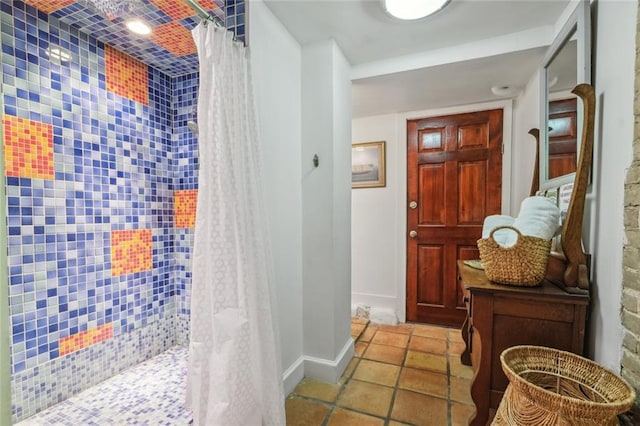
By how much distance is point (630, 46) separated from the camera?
3.40 feet

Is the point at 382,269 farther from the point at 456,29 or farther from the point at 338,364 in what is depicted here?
the point at 456,29

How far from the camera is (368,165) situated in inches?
119

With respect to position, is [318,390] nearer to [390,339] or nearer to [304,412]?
[304,412]

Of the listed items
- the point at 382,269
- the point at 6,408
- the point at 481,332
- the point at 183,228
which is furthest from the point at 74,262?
the point at 382,269

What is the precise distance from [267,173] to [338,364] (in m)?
1.28

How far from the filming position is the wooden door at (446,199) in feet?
8.61

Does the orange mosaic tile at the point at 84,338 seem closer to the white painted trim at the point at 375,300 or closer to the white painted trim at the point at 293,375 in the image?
the white painted trim at the point at 293,375

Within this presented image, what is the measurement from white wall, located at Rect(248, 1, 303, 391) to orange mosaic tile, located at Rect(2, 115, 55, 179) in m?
1.16

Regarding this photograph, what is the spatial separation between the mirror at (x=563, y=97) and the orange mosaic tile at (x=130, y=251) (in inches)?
102

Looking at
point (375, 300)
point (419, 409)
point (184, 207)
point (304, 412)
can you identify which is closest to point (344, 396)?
point (304, 412)

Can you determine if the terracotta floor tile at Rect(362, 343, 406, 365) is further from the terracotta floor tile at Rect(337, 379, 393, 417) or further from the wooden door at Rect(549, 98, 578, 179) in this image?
the wooden door at Rect(549, 98, 578, 179)

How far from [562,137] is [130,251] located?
268 cm

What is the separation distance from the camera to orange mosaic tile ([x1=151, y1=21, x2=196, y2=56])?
1.68 meters

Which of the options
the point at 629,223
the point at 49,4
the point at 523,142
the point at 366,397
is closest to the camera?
the point at 629,223
